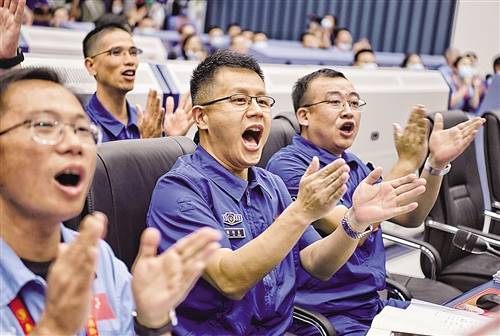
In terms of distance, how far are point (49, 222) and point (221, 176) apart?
2.01ft

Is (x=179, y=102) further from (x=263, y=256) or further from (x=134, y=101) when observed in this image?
(x=263, y=256)

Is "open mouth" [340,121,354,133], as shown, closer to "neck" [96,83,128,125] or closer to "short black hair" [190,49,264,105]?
"short black hair" [190,49,264,105]

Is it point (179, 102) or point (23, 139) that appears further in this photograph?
point (179, 102)

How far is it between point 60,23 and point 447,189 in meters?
5.89

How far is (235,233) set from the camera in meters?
1.53

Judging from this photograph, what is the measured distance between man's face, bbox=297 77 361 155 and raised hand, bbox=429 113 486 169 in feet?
0.82

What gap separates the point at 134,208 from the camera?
1.62 metres

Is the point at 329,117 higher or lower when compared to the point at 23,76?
lower

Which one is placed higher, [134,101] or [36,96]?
[36,96]

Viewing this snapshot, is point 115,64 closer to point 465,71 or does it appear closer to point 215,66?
point 215,66

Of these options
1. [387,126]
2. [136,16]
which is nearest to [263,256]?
[387,126]

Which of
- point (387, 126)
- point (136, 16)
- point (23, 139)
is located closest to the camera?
point (23, 139)

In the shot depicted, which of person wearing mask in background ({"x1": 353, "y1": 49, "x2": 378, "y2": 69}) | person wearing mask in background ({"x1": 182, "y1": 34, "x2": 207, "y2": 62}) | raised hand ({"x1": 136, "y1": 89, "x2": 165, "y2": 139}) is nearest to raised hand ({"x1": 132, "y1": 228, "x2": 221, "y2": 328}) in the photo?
raised hand ({"x1": 136, "y1": 89, "x2": 165, "y2": 139})

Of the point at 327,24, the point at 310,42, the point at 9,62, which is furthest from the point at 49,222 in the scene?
the point at 327,24
